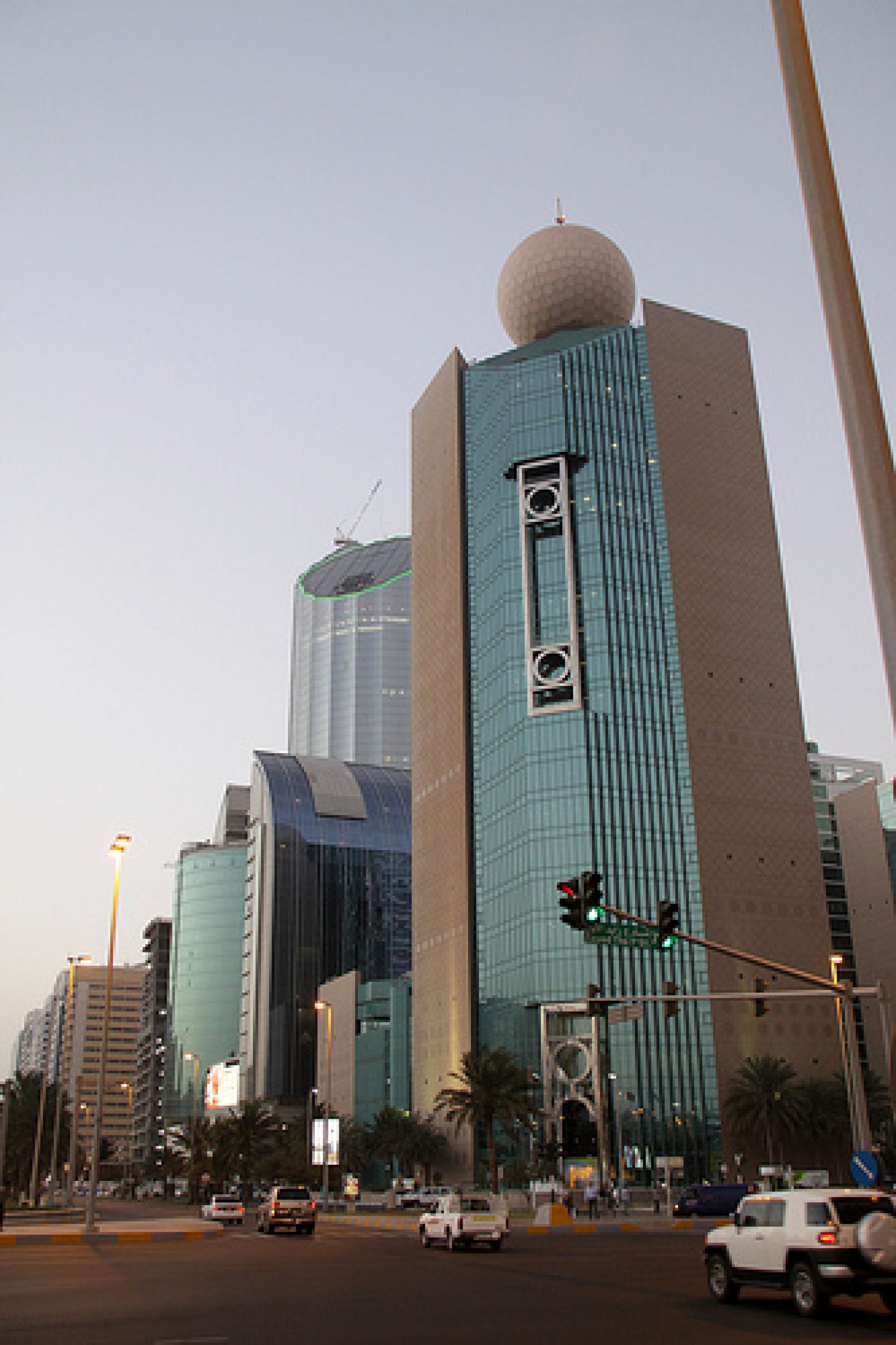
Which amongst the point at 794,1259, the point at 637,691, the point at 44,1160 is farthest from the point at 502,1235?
the point at 44,1160

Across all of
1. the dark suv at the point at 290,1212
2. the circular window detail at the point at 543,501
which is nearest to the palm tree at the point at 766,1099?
the dark suv at the point at 290,1212

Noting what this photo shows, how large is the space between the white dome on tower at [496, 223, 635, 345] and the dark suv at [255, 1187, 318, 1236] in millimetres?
82345

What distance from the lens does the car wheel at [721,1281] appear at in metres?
18.8

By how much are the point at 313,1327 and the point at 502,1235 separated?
19480mm

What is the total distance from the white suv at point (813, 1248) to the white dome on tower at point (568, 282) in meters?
98.0

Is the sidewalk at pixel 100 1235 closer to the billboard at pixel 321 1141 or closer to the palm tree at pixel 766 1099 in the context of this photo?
the billboard at pixel 321 1141

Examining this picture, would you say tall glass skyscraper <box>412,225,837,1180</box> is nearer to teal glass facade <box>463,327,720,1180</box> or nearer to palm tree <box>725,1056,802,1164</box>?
teal glass facade <box>463,327,720,1180</box>

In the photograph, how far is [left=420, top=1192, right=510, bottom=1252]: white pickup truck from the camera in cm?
3275

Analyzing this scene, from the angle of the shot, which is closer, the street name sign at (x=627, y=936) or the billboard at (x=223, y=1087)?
the street name sign at (x=627, y=936)

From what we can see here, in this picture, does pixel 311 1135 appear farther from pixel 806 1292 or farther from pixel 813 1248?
pixel 813 1248

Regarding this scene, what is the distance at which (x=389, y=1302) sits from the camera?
1847 cm

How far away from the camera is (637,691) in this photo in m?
96.4

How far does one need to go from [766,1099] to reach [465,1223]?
56411mm

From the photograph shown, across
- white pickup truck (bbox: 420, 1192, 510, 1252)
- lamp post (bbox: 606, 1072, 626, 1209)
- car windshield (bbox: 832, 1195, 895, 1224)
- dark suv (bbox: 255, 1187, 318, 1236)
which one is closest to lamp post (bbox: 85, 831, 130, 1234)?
dark suv (bbox: 255, 1187, 318, 1236)
